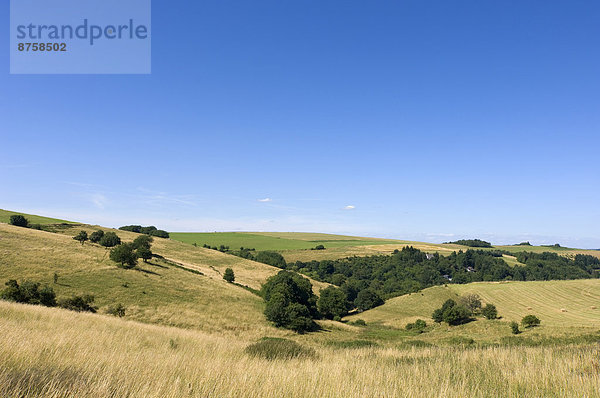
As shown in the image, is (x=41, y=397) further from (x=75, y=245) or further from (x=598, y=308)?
(x=598, y=308)

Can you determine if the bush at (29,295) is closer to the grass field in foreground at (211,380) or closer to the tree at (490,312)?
the grass field in foreground at (211,380)

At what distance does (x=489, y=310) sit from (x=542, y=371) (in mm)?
81276

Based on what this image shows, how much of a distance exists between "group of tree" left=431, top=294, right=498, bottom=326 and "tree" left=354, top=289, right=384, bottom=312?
2255 cm

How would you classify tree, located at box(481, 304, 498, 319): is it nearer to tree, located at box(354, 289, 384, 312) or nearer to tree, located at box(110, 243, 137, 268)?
tree, located at box(354, 289, 384, 312)

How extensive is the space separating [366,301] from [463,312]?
1243 inches

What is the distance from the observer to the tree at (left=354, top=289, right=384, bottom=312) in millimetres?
93875

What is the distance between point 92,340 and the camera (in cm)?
917

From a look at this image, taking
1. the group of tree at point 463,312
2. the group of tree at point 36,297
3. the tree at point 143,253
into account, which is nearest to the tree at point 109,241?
the tree at point 143,253

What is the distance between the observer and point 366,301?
309 feet

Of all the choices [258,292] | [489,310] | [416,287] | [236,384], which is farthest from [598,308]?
[236,384]

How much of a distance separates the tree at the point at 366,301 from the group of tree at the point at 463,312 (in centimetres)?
2255

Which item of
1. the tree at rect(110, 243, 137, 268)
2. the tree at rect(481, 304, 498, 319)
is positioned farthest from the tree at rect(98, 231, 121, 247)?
the tree at rect(481, 304, 498, 319)

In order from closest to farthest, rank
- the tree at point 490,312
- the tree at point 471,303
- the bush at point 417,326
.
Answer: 1. the bush at point 417,326
2. the tree at point 490,312
3. the tree at point 471,303

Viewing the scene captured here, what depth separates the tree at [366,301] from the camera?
93875 millimetres
